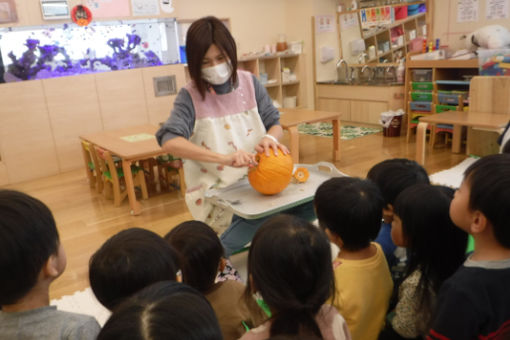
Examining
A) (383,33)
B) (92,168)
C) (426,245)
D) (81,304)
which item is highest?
(383,33)

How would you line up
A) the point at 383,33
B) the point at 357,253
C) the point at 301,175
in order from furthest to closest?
the point at 383,33
the point at 301,175
the point at 357,253

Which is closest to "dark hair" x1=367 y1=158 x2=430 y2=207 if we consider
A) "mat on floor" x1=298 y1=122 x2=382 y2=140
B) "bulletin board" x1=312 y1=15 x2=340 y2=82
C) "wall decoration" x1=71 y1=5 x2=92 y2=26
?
"mat on floor" x1=298 y1=122 x2=382 y2=140

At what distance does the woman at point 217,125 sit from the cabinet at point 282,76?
494 cm

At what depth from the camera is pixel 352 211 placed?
1.37 m

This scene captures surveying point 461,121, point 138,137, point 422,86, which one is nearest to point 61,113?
point 138,137

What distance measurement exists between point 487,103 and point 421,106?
1194 mm

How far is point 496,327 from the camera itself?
1.02 meters

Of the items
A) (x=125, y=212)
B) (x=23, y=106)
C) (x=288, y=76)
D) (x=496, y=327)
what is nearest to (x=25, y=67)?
(x=23, y=106)

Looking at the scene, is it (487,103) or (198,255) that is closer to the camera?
(198,255)

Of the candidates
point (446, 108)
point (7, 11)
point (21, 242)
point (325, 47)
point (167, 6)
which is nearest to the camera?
point (21, 242)

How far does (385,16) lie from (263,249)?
22.0 feet

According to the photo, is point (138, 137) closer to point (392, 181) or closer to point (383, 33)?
point (392, 181)

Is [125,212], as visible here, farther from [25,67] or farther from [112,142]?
[25,67]

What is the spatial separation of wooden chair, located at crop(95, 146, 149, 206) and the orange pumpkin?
2460mm
